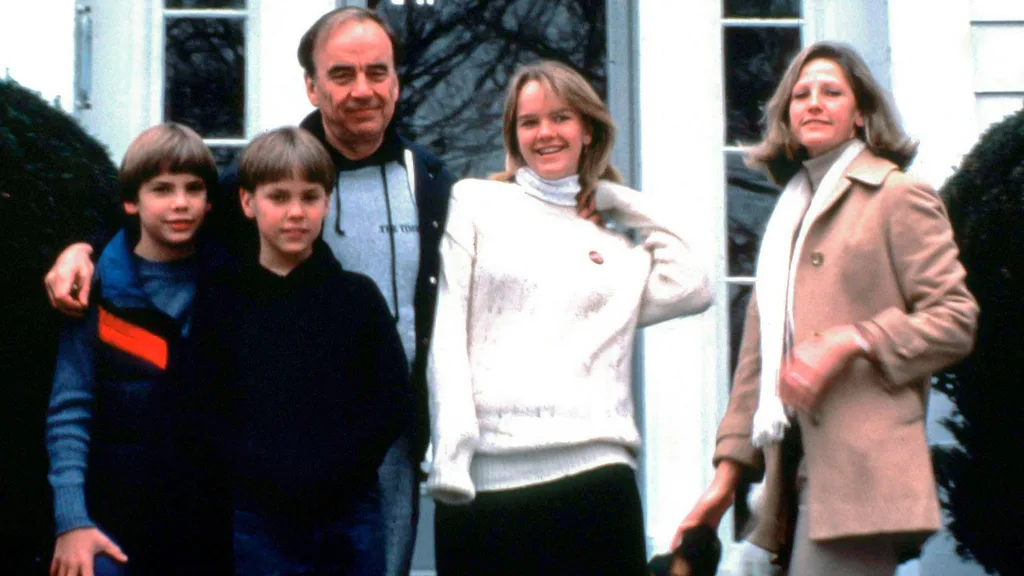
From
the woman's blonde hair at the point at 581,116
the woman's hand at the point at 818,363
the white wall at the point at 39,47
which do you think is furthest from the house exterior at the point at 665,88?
the woman's hand at the point at 818,363

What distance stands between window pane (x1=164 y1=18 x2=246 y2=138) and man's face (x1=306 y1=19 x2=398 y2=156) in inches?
78.8

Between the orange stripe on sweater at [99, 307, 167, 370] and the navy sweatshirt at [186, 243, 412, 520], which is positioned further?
the orange stripe on sweater at [99, 307, 167, 370]

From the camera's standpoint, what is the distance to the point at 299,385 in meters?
3.45

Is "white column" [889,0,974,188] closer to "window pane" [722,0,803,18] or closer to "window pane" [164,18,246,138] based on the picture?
"window pane" [722,0,803,18]

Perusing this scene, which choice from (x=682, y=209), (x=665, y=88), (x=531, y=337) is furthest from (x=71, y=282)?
(x=665, y=88)

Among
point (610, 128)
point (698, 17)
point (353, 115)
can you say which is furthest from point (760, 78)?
point (353, 115)

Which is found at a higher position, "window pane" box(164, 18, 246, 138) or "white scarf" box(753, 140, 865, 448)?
"window pane" box(164, 18, 246, 138)

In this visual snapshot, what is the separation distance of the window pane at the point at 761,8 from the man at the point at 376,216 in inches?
88.1

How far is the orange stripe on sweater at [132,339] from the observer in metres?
3.62

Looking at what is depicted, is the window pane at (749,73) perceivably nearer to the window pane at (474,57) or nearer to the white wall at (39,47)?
the window pane at (474,57)

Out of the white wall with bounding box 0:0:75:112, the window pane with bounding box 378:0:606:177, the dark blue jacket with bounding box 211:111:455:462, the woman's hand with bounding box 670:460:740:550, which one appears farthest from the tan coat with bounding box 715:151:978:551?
the white wall with bounding box 0:0:75:112

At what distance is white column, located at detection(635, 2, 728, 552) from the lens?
17.7 ft

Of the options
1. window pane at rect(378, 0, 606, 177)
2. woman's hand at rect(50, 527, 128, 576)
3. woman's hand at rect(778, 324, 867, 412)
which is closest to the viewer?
woman's hand at rect(778, 324, 867, 412)

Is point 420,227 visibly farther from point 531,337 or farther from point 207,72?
point 207,72
